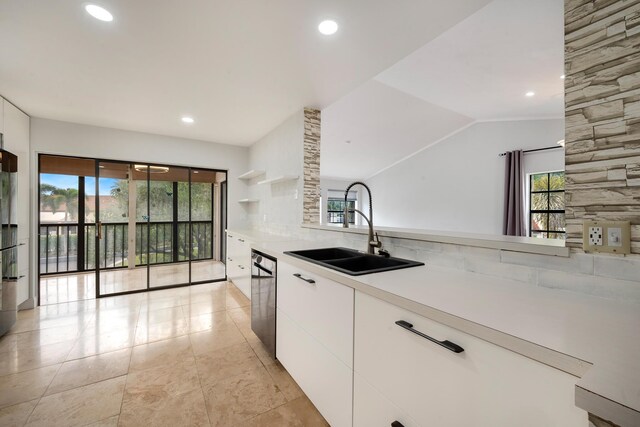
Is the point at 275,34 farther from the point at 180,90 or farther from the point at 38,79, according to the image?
the point at 38,79

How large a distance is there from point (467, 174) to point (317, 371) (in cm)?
627

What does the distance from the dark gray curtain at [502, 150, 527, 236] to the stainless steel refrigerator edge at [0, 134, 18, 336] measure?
7619mm

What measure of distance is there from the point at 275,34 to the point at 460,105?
440cm

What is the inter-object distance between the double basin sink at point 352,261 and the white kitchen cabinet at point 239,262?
144 cm

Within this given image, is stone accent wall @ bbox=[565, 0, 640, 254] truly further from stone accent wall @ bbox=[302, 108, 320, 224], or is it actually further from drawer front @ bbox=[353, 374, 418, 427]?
stone accent wall @ bbox=[302, 108, 320, 224]

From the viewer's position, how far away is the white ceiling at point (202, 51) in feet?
5.48

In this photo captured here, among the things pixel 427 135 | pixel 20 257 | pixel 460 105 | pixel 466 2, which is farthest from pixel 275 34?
pixel 427 135

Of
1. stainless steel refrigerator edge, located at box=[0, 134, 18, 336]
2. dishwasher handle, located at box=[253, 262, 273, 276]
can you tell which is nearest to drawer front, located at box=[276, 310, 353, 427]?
dishwasher handle, located at box=[253, 262, 273, 276]

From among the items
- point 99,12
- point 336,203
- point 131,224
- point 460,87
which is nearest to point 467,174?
point 460,87

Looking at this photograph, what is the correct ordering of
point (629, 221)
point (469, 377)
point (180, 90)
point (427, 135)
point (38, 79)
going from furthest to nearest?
point (427, 135), point (180, 90), point (38, 79), point (629, 221), point (469, 377)

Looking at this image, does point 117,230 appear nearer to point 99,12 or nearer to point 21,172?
point 21,172

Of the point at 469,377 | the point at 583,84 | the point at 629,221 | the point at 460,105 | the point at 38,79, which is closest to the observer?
the point at 469,377

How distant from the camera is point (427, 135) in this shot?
646cm

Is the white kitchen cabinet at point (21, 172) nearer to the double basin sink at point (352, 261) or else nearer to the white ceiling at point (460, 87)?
the double basin sink at point (352, 261)
